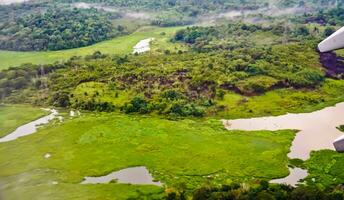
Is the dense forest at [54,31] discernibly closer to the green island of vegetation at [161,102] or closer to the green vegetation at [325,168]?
the green island of vegetation at [161,102]

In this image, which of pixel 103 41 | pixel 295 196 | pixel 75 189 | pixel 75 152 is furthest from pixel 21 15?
pixel 295 196

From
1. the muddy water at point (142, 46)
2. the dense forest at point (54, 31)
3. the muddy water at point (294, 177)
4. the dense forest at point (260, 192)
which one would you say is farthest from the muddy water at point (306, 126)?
the dense forest at point (54, 31)

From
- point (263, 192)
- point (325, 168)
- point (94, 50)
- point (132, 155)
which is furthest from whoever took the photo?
point (94, 50)

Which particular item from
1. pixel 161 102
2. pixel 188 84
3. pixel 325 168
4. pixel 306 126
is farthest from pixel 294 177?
pixel 188 84

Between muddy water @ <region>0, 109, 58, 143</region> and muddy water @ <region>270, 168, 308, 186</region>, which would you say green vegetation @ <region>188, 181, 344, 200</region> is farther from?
muddy water @ <region>0, 109, 58, 143</region>

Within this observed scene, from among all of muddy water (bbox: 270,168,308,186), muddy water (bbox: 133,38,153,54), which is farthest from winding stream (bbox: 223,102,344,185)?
muddy water (bbox: 133,38,153,54)

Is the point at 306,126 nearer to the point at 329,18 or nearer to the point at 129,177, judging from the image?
the point at 129,177

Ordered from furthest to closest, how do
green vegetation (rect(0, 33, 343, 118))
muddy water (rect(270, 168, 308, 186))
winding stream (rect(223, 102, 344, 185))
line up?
green vegetation (rect(0, 33, 343, 118)) → winding stream (rect(223, 102, 344, 185)) → muddy water (rect(270, 168, 308, 186))
